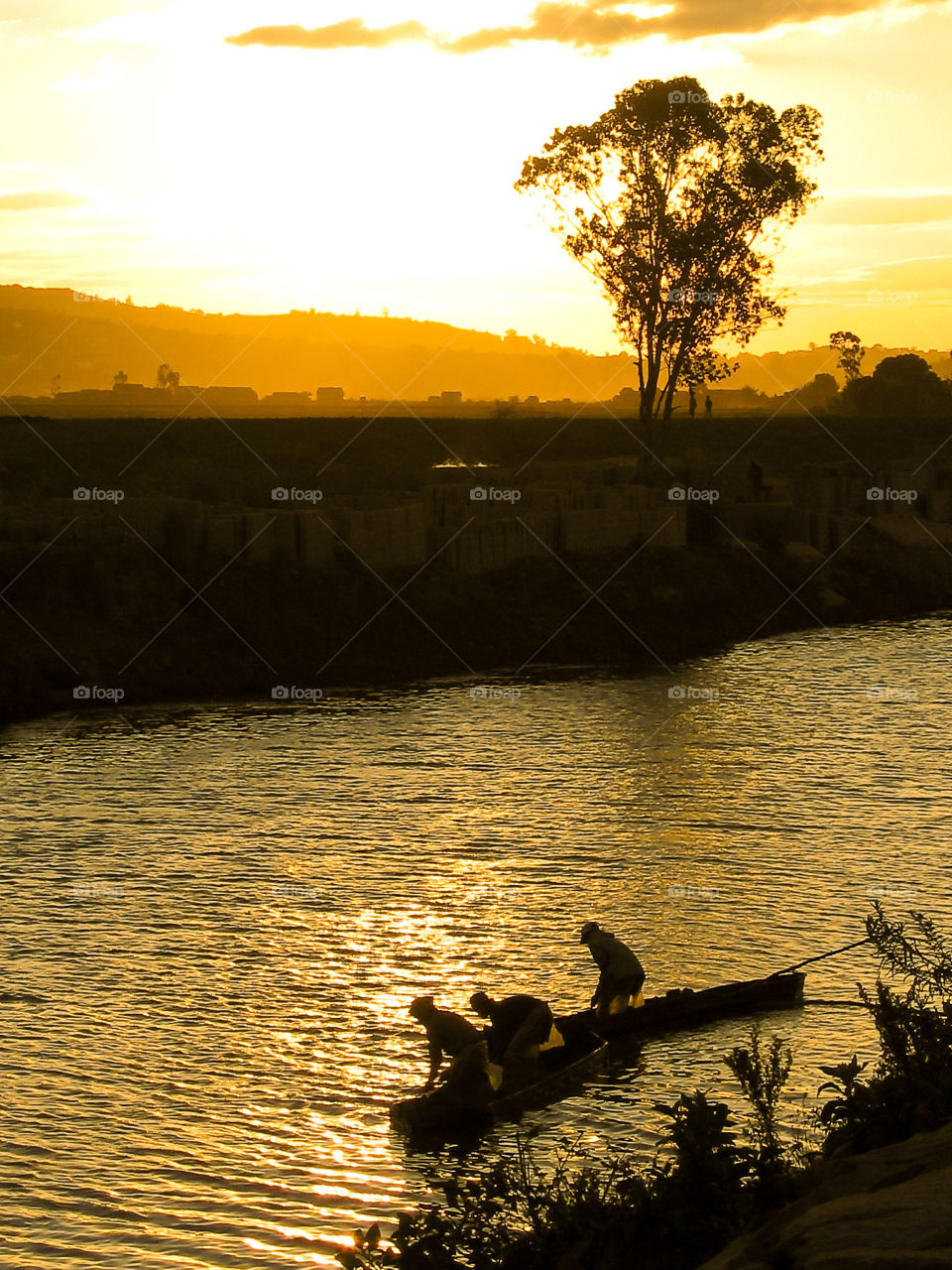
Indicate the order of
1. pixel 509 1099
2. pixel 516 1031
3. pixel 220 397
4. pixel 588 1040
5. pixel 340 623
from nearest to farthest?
pixel 509 1099 < pixel 516 1031 < pixel 588 1040 < pixel 340 623 < pixel 220 397

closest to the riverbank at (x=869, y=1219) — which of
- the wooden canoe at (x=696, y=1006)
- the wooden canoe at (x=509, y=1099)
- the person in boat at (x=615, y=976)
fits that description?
the wooden canoe at (x=509, y=1099)

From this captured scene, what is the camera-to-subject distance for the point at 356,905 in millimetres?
23078

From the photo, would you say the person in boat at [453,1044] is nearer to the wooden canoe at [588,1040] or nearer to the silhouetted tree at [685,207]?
the wooden canoe at [588,1040]

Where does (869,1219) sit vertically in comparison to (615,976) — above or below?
above

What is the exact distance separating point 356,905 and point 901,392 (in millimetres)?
107139

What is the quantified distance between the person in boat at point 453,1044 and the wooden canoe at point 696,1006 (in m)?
1.80

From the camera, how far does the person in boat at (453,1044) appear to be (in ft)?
50.3

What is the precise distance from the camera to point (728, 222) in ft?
194

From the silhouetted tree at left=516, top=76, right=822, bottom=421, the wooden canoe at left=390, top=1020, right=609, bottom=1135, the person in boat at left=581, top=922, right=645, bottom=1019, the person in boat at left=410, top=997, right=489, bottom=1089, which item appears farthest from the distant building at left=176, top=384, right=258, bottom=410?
the person in boat at left=410, top=997, right=489, bottom=1089

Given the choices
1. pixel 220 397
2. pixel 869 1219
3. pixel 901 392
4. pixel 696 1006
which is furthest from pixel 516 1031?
pixel 220 397

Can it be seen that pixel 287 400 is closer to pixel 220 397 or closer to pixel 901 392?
pixel 220 397

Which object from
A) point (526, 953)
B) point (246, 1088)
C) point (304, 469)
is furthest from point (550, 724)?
point (304, 469)

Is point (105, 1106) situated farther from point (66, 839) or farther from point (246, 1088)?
point (66, 839)

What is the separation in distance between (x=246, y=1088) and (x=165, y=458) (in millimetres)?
54416
